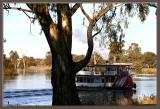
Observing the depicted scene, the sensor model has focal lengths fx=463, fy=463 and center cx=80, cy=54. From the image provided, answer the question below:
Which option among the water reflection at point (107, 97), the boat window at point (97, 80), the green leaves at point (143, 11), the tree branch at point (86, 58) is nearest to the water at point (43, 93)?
the water reflection at point (107, 97)

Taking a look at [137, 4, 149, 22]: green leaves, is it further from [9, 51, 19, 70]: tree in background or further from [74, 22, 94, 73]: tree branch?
[9, 51, 19, 70]: tree in background

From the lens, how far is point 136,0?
374 centimetres

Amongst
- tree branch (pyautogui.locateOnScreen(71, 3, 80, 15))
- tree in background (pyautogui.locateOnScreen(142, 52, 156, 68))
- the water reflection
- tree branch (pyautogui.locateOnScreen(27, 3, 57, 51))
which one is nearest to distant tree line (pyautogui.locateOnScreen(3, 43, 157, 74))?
tree in background (pyautogui.locateOnScreen(142, 52, 156, 68))

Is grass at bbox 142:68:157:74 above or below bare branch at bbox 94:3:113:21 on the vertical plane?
below

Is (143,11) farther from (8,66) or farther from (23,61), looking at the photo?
(8,66)

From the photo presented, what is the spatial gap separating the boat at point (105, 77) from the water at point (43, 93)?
0.06 metres

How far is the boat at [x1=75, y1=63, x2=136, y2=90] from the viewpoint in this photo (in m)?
4.21

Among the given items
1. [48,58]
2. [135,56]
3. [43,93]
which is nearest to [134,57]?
[135,56]

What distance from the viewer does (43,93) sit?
4223 mm

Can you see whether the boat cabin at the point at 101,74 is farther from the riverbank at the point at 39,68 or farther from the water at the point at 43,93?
the riverbank at the point at 39,68

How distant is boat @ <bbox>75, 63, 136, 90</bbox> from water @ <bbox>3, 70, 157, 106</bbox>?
6 centimetres

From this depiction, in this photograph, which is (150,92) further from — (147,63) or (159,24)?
(159,24)

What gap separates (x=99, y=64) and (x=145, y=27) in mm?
536

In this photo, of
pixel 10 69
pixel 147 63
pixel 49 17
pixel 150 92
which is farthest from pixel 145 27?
pixel 10 69
